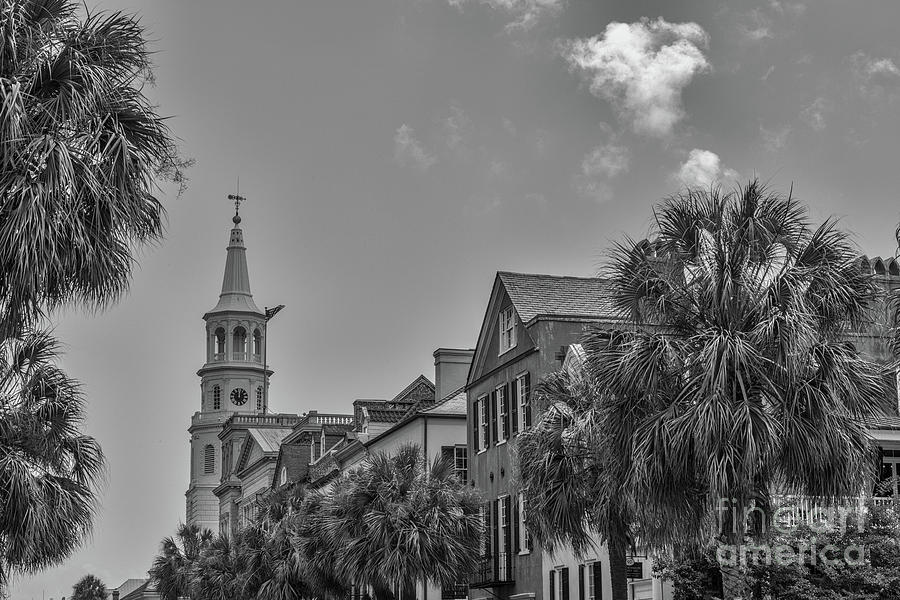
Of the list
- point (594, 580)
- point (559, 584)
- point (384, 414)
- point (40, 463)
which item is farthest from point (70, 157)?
point (384, 414)

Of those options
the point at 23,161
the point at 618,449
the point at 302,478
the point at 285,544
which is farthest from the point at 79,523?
the point at 302,478

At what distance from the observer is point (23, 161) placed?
15.4 m

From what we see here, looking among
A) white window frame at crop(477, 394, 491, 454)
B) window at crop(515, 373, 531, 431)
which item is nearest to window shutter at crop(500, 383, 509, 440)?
window at crop(515, 373, 531, 431)

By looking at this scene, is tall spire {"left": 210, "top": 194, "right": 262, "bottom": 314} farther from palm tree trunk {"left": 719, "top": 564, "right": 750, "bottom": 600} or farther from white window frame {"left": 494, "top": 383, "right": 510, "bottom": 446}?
palm tree trunk {"left": 719, "top": 564, "right": 750, "bottom": 600}

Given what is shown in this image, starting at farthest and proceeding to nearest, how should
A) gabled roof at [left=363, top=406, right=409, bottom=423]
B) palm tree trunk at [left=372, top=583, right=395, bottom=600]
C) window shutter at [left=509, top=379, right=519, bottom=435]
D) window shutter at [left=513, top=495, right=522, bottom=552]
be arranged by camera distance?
gabled roof at [left=363, top=406, right=409, bottom=423]
window shutter at [left=509, top=379, right=519, bottom=435]
window shutter at [left=513, top=495, right=522, bottom=552]
palm tree trunk at [left=372, top=583, right=395, bottom=600]

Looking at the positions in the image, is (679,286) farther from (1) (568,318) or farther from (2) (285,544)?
(2) (285,544)

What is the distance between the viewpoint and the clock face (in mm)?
146125

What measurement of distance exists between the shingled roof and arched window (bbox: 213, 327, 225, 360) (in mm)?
104404

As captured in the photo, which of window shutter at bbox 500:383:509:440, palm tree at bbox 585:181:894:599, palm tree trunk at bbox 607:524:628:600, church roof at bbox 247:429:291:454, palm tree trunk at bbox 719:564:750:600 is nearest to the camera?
palm tree at bbox 585:181:894:599

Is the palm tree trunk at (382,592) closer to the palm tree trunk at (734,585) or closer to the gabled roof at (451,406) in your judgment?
the gabled roof at (451,406)

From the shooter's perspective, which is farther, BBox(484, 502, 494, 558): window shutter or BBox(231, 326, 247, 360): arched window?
BBox(231, 326, 247, 360): arched window

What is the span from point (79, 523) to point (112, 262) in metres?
10.6

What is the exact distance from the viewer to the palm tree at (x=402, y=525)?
41344 mm

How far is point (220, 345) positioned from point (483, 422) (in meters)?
104
